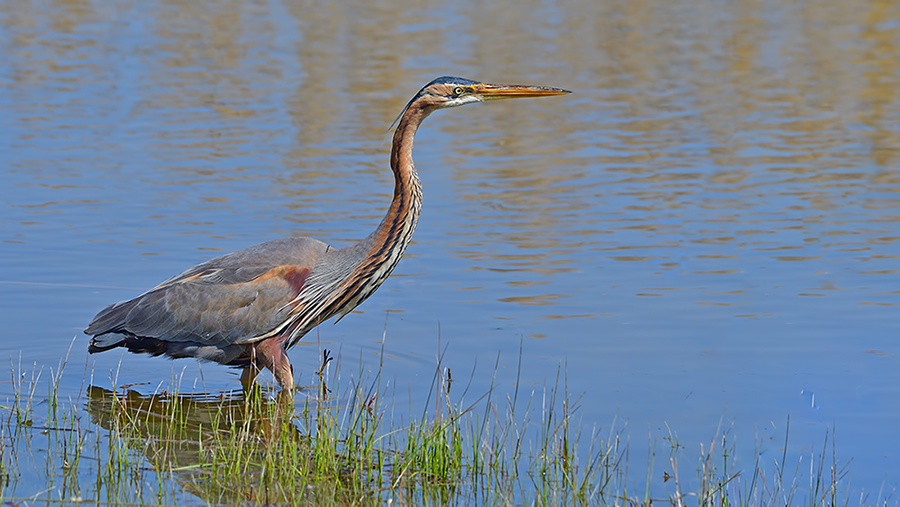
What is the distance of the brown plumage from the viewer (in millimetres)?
7438

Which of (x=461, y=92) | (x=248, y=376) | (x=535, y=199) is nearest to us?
(x=461, y=92)

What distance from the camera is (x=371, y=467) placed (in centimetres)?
592

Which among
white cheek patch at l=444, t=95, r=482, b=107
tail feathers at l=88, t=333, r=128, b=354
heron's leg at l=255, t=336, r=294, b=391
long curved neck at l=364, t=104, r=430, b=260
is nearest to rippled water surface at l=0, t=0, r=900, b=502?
tail feathers at l=88, t=333, r=128, b=354

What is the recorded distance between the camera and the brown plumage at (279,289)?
7438 millimetres

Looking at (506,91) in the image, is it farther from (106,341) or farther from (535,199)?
(535,199)

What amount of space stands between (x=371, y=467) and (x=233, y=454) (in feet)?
2.17

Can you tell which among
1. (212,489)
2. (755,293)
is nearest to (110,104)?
(755,293)

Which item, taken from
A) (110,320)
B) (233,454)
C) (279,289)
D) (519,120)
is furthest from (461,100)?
(519,120)

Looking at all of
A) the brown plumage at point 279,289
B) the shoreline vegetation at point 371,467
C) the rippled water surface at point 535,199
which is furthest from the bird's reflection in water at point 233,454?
the rippled water surface at point 535,199

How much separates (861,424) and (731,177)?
6.53m

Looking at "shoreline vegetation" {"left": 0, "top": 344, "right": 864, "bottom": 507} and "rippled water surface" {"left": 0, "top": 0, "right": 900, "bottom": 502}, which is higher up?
"rippled water surface" {"left": 0, "top": 0, "right": 900, "bottom": 502}

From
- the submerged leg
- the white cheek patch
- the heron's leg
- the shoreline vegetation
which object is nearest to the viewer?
the shoreline vegetation

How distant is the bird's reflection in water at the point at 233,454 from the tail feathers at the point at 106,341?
473 millimetres

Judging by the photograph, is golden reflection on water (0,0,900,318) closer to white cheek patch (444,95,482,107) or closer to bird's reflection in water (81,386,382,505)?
white cheek patch (444,95,482,107)
